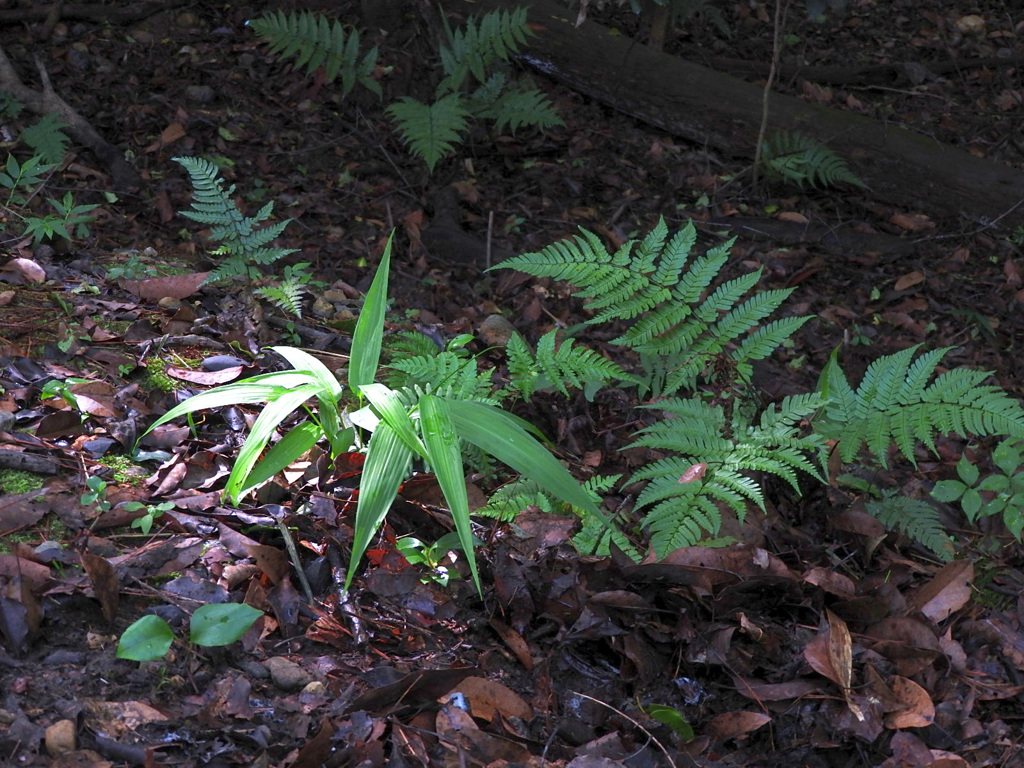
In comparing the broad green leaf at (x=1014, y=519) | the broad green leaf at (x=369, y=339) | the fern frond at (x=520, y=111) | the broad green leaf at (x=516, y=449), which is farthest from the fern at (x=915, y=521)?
the fern frond at (x=520, y=111)

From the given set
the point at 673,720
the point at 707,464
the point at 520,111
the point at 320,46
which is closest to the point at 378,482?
the point at 673,720

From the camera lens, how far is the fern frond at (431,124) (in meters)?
4.71

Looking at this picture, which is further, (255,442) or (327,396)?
(327,396)

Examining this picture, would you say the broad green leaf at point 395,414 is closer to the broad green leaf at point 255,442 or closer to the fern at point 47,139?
the broad green leaf at point 255,442

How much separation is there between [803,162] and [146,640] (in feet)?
15.1

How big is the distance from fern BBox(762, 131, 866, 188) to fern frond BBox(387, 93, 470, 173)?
191 centimetres

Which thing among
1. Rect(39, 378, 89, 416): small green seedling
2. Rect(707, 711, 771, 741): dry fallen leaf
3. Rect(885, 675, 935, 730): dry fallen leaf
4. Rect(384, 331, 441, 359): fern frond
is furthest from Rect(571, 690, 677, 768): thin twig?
Rect(39, 378, 89, 416): small green seedling

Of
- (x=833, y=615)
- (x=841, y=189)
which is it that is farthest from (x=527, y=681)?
(x=841, y=189)

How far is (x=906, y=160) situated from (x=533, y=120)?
7.93ft

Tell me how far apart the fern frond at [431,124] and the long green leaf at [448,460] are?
275cm

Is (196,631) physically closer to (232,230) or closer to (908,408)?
(232,230)

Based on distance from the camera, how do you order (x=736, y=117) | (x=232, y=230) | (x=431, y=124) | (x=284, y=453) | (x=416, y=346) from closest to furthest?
(x=284, y=453), (x=416, y=346), (x=232, y=230), (x=431, y=124), (x=736, y=117)

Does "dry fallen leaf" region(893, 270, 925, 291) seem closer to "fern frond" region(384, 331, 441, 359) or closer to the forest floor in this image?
the forest floor

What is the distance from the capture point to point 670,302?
3.00 meters
